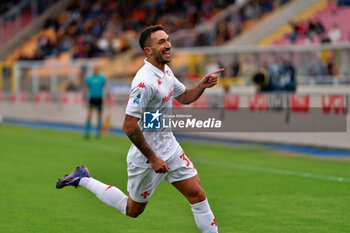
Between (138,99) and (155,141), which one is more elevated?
(138,99)

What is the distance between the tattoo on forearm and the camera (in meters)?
6.52

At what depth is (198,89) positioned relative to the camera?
7316 mm

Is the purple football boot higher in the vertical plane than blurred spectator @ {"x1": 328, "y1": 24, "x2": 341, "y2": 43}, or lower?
lower

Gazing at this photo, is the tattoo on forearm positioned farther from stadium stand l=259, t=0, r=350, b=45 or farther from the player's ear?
stadium stand l=259, t=0, r=350, b=45

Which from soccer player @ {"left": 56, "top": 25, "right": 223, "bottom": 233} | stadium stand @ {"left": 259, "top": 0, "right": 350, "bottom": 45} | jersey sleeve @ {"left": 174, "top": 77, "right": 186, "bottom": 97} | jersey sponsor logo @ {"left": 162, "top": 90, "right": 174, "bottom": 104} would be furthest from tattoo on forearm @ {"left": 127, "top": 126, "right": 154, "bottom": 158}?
stadium stand @ {"left": 259, "top": 0, "right": 350, "bottom": 45}

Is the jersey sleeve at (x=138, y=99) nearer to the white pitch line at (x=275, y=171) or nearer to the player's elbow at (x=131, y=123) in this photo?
the player's elbow at (x=131, y=123)

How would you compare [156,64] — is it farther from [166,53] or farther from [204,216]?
[204,216]

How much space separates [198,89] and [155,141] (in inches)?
31.0

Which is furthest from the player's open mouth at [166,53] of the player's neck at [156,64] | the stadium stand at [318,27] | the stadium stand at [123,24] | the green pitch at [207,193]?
the stadium stand at [123,24]

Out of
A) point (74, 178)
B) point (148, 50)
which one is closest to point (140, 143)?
point (148, 50)

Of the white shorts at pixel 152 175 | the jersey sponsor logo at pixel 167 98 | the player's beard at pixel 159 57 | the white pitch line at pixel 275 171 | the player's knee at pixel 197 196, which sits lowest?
the white pitch line at pixel 275 171

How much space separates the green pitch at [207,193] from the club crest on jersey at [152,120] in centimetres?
203

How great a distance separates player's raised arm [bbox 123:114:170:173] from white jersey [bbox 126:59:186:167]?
0.08m

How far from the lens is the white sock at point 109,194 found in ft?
24.3
